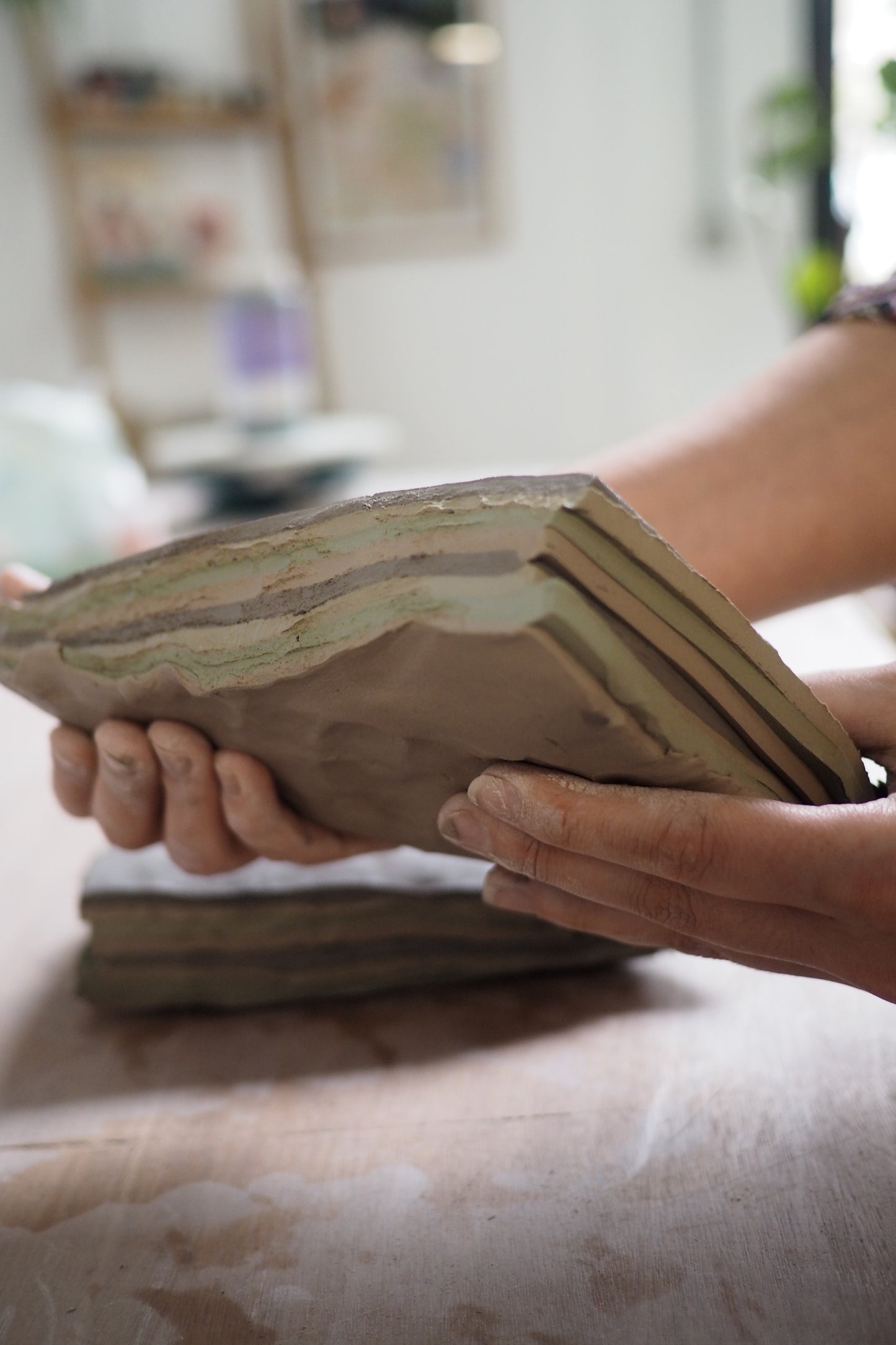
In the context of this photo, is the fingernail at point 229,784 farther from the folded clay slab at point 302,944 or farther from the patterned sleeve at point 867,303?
the patterned sleeve at point 867,303

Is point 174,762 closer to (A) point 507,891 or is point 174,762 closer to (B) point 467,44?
(A) point 507,891

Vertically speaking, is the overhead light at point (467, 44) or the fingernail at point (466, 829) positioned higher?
the overhead light at point (467, 44)

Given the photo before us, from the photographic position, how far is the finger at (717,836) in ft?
1.14

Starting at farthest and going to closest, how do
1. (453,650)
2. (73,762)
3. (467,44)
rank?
(467,44)
(73,762)
(453,650)

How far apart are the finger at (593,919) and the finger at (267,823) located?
0.09m

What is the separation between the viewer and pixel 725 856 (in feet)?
1.16

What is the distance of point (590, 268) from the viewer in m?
2.85

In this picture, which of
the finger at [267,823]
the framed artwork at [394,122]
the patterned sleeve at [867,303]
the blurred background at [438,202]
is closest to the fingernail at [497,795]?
the finger at [267,823]

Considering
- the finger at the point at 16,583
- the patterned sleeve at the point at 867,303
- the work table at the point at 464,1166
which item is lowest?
the work table at the point at 464,1166

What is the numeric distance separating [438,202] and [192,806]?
2.70 metres

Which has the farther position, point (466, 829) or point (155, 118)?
point (155, 118)

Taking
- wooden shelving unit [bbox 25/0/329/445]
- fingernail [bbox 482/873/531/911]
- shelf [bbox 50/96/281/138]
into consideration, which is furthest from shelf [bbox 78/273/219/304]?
fingernail [bbox 482/873/531/911]

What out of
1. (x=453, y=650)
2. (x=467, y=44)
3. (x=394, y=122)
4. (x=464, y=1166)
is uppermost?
(x=467, y=44)

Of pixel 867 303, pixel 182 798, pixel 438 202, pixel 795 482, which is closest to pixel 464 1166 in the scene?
pixel 182 798
